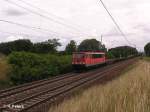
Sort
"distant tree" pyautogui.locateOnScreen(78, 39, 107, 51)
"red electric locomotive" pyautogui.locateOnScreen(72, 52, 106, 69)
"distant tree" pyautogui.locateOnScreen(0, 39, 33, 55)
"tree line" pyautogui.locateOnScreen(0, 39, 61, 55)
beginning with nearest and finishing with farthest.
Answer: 1. "red electric locomotive" pyautogui.locateOnScreen(72, 52, 106, 69)
2. "tree line" pyautogui.locateOnScreen(0, 39, 61, 55)
3. "distant tree" pyautogui.locateOnScreen(78, 39, 107, 51)
4. "distant tree" pyautogui.locateOnScreen(0, 39, 33, 55)

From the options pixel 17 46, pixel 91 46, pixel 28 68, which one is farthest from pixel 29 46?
pixel 28 68

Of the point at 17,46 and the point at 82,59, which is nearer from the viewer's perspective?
the point at 82,59

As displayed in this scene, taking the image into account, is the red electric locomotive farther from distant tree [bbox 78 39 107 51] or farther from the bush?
distant tree [bbox 78 39 107 51]

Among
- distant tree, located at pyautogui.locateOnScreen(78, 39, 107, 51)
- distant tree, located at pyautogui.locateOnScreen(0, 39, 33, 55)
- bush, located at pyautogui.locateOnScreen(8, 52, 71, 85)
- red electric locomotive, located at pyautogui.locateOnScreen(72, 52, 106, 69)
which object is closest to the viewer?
bush, located at pyautogui.locateOnScreen(8, 52, 71, 85)

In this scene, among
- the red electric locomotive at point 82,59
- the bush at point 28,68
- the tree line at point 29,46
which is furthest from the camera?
the tree line at point 29,46

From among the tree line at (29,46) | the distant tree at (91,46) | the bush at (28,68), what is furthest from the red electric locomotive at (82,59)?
the tree line at (29,46)

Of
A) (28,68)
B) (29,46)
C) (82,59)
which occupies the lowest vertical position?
(28,68)

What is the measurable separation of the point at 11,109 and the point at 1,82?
10724 millimetres

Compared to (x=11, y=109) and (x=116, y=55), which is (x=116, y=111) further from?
(x=116, y=55)

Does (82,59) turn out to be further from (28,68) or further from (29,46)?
(29,46)

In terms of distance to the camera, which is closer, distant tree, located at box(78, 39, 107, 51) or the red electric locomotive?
the red electric locomotive

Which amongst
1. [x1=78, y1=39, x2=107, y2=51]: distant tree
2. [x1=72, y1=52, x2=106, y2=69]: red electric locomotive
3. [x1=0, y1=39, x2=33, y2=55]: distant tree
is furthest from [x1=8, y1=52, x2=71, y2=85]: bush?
[x1=0, y1=39, x2=33, y2=55]: distant tree

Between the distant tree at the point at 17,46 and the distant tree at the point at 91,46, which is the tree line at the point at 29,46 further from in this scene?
the distant tree at the point at 91,46

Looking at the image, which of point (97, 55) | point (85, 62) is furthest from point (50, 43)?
point (85, 62)
